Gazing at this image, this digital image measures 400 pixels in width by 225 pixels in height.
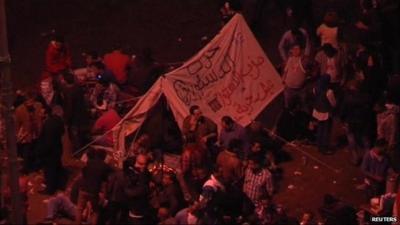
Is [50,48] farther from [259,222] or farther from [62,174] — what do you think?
[259,222]

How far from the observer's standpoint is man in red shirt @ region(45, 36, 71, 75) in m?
17.3

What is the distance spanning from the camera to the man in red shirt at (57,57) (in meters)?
17.3

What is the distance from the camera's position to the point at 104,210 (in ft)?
45.6

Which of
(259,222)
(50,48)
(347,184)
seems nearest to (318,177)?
(347,184)

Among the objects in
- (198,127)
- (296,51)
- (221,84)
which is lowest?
(198,127)

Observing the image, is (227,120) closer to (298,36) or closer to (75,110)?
(75,110)

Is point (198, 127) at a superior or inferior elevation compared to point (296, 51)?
inferior

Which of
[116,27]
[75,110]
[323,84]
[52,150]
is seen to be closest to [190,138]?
[52,150]

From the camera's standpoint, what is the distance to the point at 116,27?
2159 centimetres

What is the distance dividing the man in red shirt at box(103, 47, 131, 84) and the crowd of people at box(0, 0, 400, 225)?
0.02 metres

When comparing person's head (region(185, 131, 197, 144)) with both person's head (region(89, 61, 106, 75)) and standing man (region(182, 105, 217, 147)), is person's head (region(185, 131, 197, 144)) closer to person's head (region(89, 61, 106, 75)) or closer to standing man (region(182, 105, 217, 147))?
standing man (region(182, 105, 217, 147))

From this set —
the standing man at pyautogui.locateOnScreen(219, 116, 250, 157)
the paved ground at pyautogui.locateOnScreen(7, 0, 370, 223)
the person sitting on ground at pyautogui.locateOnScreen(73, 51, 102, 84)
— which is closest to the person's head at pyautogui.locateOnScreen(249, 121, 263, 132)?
Answer: the standing man at pyautogui.locateOnScreen(219, 116, 250, 157)

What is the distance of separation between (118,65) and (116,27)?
4773 mm

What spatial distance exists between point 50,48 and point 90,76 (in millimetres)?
1009
